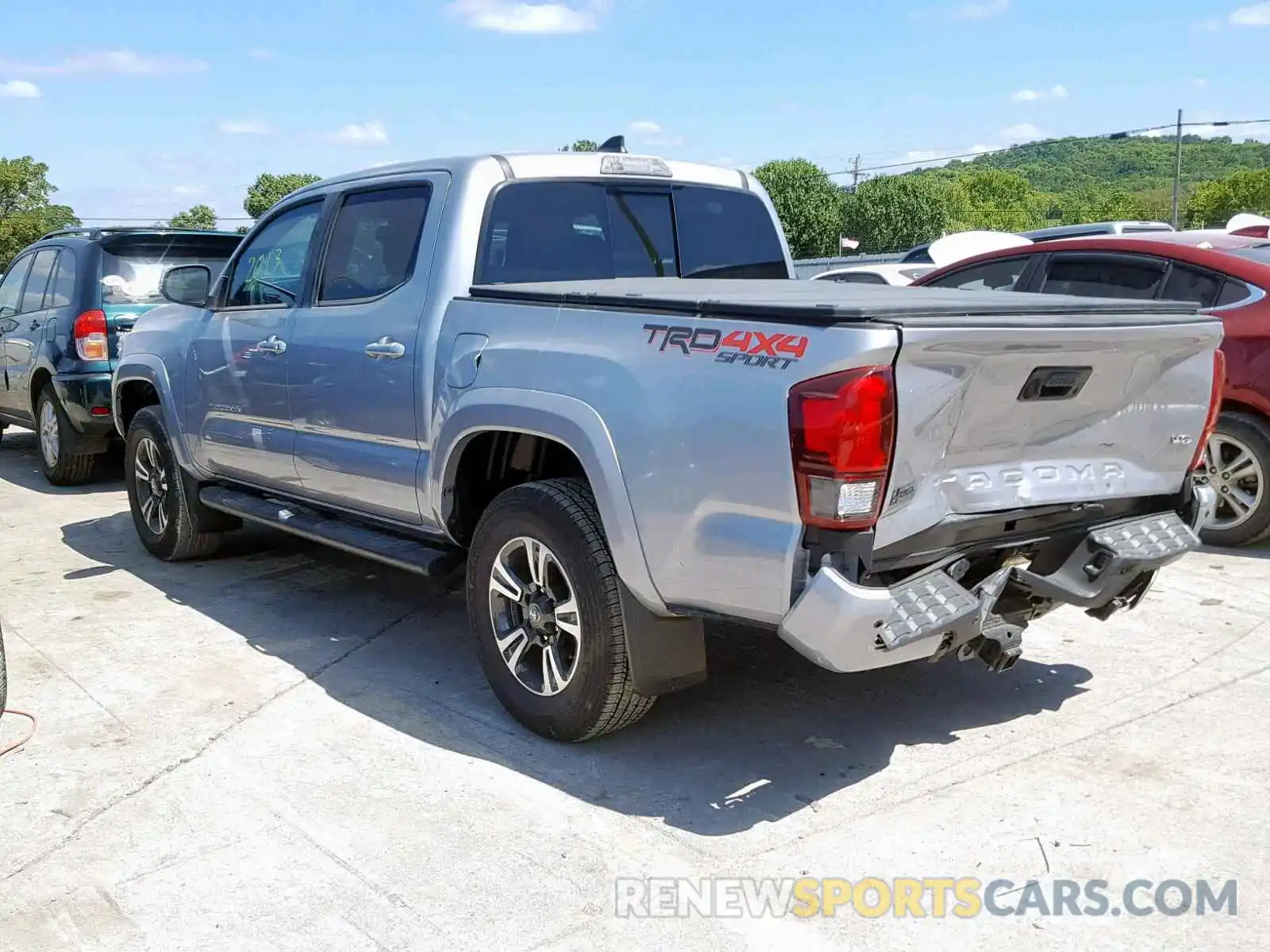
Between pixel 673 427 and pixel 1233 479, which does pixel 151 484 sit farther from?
pixel 1233 479

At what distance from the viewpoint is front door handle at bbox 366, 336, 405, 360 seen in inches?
175

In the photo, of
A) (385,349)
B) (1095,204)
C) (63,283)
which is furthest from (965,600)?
(1095,204)


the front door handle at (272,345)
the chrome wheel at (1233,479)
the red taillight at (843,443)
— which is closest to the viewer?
the red taillight at (843,443)

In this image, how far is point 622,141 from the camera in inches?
205

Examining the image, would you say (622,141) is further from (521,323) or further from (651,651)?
(651,651)

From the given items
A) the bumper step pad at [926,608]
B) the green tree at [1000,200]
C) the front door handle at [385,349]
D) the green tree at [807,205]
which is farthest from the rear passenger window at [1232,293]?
the green tree at [1000,200]

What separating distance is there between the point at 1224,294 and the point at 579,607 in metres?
4.44

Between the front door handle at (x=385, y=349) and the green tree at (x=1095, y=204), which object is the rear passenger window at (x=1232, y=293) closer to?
the front door handle at (x=385, y=349)

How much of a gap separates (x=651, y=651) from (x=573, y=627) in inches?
11.5

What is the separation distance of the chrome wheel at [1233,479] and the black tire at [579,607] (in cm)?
405

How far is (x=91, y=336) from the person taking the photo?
8.63 metres

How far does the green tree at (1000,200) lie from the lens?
147 metres

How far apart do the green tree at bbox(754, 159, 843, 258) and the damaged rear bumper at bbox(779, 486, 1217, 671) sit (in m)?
96.4

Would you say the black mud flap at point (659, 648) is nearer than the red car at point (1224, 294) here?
Yes
